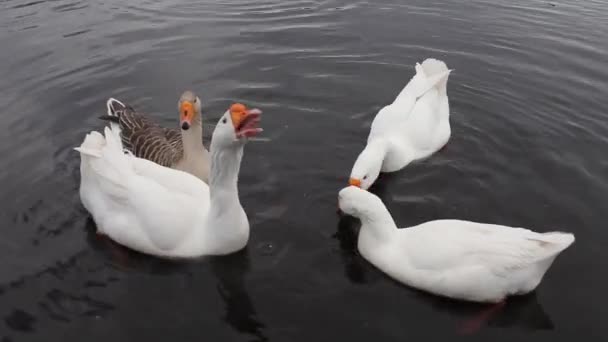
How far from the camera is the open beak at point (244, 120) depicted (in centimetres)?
447

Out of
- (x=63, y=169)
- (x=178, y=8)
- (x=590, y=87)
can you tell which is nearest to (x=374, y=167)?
(x=63, y=169)

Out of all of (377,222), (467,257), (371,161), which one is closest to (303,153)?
(371,161)

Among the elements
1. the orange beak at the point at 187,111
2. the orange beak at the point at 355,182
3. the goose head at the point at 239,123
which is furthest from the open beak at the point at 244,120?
the orange beak at the point at 355,182

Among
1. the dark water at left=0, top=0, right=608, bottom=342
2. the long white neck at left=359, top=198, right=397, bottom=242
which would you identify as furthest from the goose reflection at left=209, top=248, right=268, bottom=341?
the long white neck at left=359, top=198, right=397, bottom=242

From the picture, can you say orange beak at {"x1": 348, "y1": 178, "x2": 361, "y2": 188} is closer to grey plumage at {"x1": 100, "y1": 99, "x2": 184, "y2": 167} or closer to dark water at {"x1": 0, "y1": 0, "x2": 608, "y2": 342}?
dark water at {"x1": 0, "y1": 0, "x2": 608, "y2": 342}

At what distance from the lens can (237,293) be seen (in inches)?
203

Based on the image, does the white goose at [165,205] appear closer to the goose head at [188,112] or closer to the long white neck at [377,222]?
the goose head at [188,112]

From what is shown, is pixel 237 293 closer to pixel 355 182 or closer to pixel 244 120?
pixel 244 120

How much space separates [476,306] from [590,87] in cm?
667

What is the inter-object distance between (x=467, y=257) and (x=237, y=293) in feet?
7.63

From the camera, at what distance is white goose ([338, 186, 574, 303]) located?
15.8 ft

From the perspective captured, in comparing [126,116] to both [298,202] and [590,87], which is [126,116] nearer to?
[298,202]

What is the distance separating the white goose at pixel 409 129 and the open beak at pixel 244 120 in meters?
2.12

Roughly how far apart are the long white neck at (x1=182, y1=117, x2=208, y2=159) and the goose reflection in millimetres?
1762
